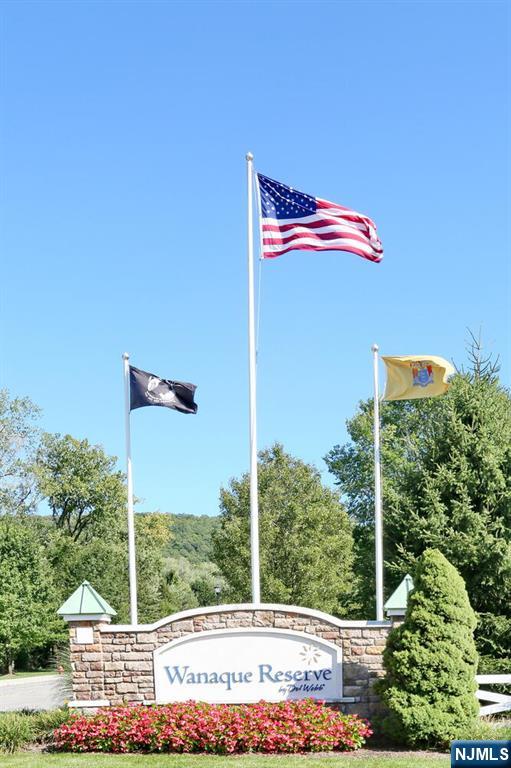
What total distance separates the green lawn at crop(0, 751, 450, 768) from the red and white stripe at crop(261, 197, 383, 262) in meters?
7.83

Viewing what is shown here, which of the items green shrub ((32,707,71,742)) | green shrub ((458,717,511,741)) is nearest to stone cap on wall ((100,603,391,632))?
green shrub ((32,707,71,742))

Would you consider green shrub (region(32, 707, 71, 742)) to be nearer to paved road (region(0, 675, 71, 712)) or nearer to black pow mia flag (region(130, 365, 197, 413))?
paved road (region(0, 675, 71, 712))

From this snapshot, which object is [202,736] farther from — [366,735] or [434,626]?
[434,626]

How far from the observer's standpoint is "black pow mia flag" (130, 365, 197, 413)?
18.1 metres

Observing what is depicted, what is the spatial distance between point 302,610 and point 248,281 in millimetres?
5512

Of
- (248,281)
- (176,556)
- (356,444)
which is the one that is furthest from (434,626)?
(176,556)

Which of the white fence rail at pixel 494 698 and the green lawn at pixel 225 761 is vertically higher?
the white fence rail at pixel 494 698

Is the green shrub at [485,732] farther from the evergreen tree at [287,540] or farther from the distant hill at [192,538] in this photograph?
the distant hill at [192,538]

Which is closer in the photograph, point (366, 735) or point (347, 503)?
point (366, 735)

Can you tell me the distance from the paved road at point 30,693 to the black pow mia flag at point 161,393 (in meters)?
5.40

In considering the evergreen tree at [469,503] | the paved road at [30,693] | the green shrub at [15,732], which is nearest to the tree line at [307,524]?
the evergreen tree at [469,503]

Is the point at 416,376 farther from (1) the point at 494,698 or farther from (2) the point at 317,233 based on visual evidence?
(1) the point at 494,698

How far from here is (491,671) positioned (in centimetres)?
1703

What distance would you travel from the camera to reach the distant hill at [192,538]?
8049 centimetres
